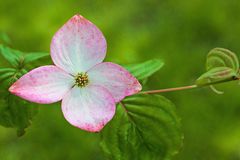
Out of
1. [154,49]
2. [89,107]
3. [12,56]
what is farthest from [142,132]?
[154,49]

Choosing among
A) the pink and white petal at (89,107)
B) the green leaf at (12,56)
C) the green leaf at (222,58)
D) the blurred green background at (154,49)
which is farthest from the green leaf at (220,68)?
the blurred green background at (154,49)

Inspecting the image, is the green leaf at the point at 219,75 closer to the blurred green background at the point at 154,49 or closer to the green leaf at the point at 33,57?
the green leaf at the point at 33,57

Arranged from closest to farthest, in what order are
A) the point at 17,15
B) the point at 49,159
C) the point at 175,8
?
1. the point at 49,159
2. the point at 17,15
3. the point at 175,8

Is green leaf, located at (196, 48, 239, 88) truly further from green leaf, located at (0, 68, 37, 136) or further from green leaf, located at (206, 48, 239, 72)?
green leaf, located at (0, 68, 37, 136)

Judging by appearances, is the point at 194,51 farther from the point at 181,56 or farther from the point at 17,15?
the point at 17,15

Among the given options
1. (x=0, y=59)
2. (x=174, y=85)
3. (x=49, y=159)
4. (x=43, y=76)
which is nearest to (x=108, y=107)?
(x=43, y=76)

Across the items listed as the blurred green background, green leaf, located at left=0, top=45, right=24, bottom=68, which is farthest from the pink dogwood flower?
the blurred green background
